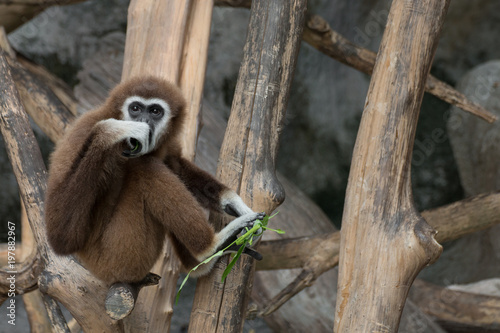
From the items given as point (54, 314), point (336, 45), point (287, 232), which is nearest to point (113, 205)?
point (54, 314)

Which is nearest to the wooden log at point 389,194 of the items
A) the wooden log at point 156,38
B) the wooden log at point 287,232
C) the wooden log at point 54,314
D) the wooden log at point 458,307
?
the wooden log at point 156,38

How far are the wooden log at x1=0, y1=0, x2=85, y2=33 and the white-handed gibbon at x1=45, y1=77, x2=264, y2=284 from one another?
2.81m

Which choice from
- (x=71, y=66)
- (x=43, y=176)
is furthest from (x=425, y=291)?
(x=71, y=66)

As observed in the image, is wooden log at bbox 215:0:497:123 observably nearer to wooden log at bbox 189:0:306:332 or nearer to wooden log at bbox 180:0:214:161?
wooden log at bbox 180:0:214:161

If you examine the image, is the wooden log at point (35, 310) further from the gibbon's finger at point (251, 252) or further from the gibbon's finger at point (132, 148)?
the gibbon's finger at point (251, 252)

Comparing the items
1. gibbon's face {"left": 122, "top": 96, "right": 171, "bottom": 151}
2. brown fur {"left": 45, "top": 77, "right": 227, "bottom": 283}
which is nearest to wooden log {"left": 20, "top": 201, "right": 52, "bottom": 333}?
brown fur {"left": 45, "top": 77, "right": 227, "bottom": 283}

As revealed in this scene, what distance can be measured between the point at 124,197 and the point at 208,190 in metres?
0.74

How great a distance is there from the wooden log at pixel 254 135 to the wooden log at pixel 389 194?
621mm

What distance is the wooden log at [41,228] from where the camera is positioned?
Result: 3559 mm

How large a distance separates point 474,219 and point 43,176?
13.3 feet

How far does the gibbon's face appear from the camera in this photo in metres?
3.69

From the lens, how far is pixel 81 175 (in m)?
3.27

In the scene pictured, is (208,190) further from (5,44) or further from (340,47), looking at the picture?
(5,44)

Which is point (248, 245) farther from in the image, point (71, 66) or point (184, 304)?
point (71, 66)
